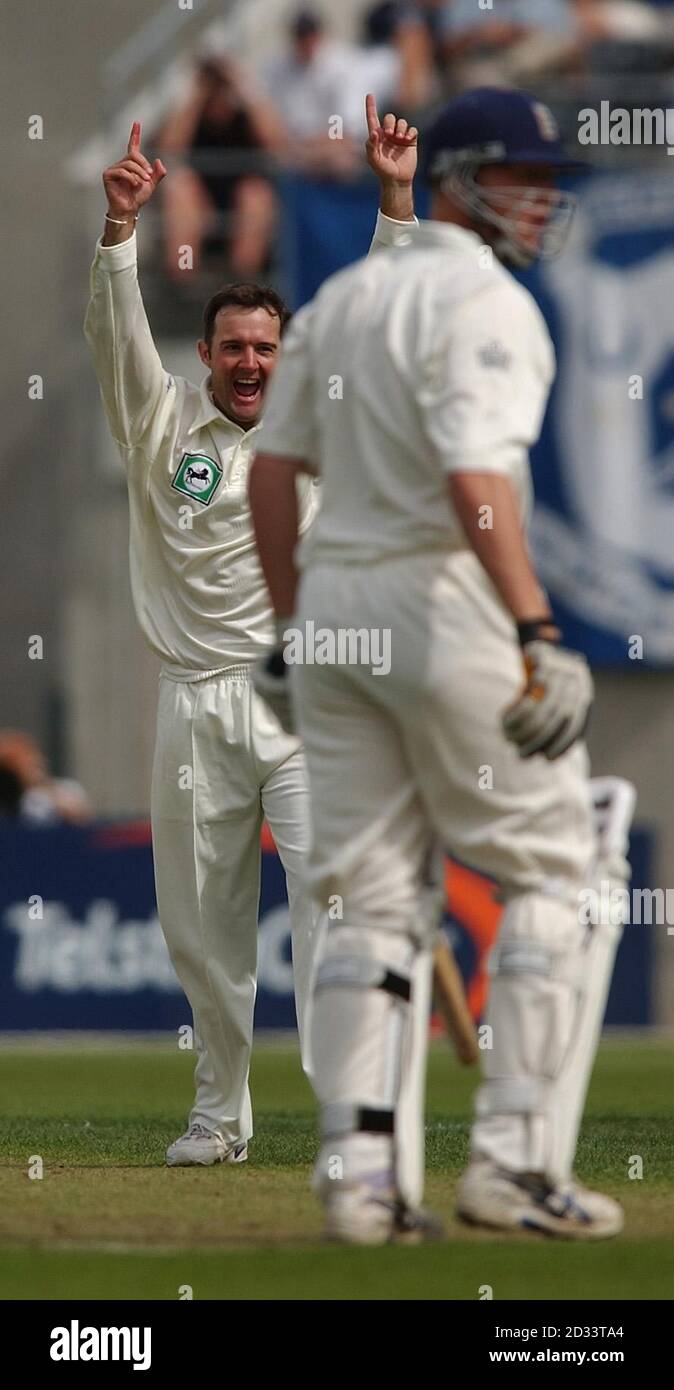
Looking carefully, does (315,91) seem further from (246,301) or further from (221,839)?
(221,839)

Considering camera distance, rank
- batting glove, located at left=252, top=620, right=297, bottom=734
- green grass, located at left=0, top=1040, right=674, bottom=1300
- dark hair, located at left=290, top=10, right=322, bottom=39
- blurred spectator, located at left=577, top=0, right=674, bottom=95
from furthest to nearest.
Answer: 1. dark hair, located at left=290, top=10, right=322, bottom=39
2. blurred spectator, located at left=577, top=0, right=674, bottom=95
3. batting glove, located at left=252, top=620, right=297, bottom=734
4. green grass, located at left=0, top=1040, right=674, bottom=1300

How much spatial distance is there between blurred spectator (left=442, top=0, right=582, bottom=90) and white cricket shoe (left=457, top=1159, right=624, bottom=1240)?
47.2 feet

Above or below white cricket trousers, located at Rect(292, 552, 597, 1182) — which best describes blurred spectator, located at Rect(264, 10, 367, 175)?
above

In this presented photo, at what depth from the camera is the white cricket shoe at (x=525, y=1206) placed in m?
4.54

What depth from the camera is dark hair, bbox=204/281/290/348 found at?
22.3ft

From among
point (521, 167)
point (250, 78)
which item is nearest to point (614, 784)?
point (521, 167)

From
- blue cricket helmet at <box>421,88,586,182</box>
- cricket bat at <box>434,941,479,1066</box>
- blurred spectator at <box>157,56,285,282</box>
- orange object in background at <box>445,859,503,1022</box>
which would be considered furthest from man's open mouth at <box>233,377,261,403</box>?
blurred spectator at <box>157,56,285,282</box>

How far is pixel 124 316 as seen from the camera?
21.1 ft

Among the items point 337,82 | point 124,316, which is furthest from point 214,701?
point 337,82

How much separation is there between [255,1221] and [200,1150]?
144cm

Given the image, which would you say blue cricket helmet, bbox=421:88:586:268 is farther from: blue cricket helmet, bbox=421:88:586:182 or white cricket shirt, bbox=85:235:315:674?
white cricket shirt, bbox=85:235:315:674

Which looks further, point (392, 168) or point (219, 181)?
point (219, 181)

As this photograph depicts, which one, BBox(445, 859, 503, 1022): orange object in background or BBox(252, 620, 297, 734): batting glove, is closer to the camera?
BBox(252, 620, 297, 734): batting glove

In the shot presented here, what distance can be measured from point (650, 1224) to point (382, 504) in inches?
62.9
